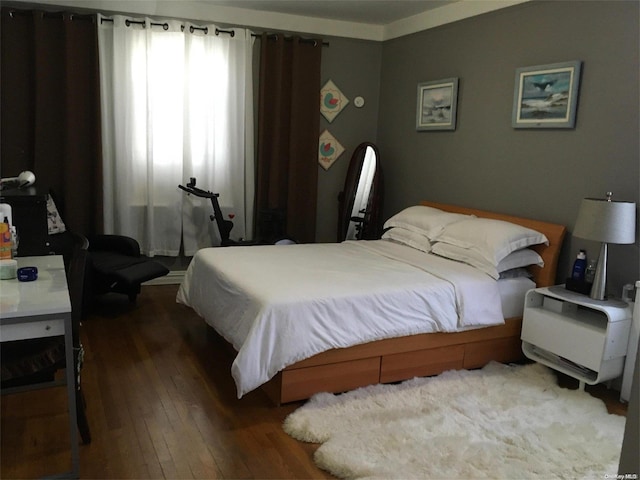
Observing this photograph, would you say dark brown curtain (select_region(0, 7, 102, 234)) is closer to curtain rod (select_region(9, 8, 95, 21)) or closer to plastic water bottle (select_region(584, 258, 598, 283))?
curtain rod (select_region(9, 8, 95, 21))

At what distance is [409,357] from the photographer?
3158 mm

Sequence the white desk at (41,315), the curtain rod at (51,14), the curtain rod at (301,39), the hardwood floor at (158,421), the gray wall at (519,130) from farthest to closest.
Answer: the curtain rod at (301,39) < the curtain rod at (51,14) < the gray wall at (519,130) < the hardwood floor at (158,421) < the white desk at (41,315)

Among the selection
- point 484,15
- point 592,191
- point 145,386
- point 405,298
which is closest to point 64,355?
point 145,386

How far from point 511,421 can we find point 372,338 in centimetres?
81

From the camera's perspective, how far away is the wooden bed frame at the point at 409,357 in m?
2.86

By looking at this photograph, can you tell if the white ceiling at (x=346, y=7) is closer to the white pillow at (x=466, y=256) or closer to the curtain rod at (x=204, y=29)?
the curtain rod at (x=204, y=29)

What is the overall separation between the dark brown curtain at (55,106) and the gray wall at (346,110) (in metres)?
2.13

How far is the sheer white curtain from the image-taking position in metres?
4.60

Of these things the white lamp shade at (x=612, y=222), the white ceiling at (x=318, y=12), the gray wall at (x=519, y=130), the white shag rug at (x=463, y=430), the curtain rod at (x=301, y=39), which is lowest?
the white shag rug at (x=463, y=430)

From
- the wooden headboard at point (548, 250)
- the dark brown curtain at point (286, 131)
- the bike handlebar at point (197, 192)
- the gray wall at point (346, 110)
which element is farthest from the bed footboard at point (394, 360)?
the gray wall at point (346, 110)

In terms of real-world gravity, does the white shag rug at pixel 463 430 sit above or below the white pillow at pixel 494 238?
below

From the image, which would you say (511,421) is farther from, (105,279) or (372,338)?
(105,279)

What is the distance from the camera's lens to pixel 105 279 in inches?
162

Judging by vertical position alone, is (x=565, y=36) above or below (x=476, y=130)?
above
